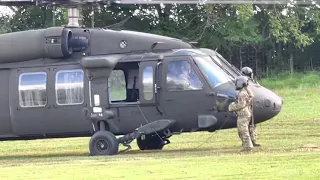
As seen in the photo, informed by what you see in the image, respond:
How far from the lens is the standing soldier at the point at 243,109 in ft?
48.4

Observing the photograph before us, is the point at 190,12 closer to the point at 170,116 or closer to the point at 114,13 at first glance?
the point at 114,13

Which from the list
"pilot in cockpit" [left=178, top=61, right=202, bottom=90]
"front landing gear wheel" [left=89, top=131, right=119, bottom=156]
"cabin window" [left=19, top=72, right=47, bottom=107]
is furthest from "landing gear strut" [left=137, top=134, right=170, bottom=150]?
"cabin window" [left=19, top=72, right=47, bottom=107]

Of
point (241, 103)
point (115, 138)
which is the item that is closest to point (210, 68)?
point (241, 103)

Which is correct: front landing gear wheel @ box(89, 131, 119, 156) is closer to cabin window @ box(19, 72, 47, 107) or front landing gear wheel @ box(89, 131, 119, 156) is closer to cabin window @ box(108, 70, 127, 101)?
cabin window @ box(108, 70, 127, 101)

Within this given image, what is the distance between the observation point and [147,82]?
1575 centimetres

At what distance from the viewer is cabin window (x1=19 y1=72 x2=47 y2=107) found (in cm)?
1650

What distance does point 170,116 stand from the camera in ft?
51.4

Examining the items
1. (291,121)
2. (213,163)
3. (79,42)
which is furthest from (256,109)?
(291,121)

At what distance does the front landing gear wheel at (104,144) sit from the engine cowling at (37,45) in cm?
187

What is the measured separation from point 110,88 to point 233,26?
28.1 metres

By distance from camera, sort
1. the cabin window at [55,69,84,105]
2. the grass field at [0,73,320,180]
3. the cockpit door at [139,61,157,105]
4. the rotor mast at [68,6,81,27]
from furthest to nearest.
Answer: the cabin window at [55,69,84,105] → the cockpit door at [139,61,157,105] → the rotor mast at [68,6,81,27] → the grass field at [0,73,320,180]

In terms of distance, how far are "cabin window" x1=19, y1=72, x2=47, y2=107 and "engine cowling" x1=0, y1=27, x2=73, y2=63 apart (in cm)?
39

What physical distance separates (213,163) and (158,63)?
3546 mm

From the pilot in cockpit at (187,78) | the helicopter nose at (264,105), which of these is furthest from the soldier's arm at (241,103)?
the pilot in cockpit at (187,78)
